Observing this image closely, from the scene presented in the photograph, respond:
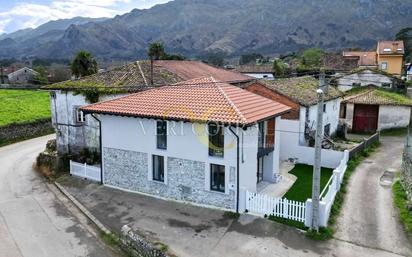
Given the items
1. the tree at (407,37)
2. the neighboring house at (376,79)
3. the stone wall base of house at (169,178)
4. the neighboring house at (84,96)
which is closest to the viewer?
the stone wall base of house at (169,178)

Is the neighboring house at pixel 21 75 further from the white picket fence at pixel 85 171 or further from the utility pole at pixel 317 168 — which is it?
the utility pole at pixel 317 168

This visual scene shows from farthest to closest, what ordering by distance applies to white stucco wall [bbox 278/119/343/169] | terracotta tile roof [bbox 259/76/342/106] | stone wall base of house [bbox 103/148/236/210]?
terracotta tile roof [bbox 259/76/342/106] → white stucco wall [bbox 278/119/343/169] → stone wall base of house [bbox 103/148/236/210]

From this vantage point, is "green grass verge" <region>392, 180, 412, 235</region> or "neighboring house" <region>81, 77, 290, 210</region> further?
"neighboring house" <region>81, 77, 290, 210</region>

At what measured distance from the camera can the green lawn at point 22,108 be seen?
37419 millimetres

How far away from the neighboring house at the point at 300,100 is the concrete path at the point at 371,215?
4392mm

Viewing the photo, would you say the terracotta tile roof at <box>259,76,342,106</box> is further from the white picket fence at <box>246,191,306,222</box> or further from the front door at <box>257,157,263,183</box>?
the white picket fence at <box>246,191,306,222</box>

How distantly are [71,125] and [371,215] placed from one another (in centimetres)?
1928

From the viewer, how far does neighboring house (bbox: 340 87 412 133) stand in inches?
1297

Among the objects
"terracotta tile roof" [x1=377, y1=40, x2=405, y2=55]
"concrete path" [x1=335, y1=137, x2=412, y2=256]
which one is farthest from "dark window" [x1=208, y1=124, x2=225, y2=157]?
"terracotta tile roof" [x1=377, y1=40, x2=405, y2=55]

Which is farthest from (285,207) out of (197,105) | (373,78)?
(373,78)

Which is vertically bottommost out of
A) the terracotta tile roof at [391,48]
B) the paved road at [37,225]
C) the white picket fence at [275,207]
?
the paved road at [37,225]

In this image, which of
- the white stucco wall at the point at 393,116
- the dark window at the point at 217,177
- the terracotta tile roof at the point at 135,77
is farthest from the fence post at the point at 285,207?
the white stucco wall at the point at 393,116

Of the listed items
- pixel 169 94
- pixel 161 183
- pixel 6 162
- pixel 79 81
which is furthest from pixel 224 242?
pixel 6 162

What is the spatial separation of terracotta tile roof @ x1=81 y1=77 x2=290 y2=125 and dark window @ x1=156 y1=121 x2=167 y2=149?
0.67 meters
